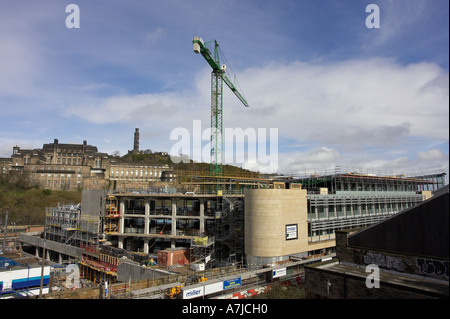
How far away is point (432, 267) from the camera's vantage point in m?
14.5

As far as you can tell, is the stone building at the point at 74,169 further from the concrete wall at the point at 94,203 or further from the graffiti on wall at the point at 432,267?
the graffiti on wall at the point at 432,267

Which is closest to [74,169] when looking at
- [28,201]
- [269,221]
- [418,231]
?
[28,201]

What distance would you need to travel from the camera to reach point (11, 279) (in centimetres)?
2634

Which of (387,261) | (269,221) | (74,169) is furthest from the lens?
(74,169)

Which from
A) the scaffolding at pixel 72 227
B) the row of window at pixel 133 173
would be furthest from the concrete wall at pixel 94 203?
the row of window at pixel 133 173

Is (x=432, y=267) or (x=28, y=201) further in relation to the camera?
(x=28, y=201)

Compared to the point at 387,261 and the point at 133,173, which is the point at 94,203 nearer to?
the point at 387,261

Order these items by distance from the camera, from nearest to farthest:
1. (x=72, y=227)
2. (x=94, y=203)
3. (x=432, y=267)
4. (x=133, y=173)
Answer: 1. (x=432, y=267)
2. (x=94, y=203)
3. (x=72, y=227)
4. (x=133, y=173)

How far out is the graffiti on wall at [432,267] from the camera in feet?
46.2

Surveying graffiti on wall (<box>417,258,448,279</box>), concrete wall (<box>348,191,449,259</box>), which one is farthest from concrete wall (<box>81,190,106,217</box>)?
graffiti on wall (<box>417,258,448,279</box>)

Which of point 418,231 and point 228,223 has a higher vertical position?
point 418,231

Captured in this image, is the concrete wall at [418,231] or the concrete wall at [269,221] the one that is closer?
the concrete wall at [418,231]
